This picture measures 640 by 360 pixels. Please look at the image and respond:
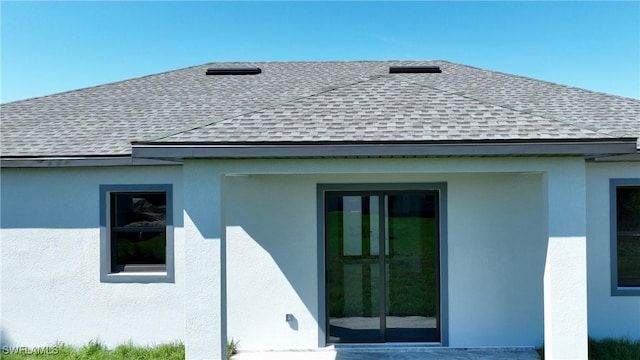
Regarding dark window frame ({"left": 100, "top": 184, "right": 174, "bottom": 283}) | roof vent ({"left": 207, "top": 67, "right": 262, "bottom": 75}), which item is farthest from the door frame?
roof vent ({"left": 207, "top": 67, "right": 262, "bottom": 75})

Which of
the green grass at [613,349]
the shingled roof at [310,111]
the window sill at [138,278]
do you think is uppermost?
the shingled roof at [310,111]

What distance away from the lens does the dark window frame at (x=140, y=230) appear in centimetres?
704

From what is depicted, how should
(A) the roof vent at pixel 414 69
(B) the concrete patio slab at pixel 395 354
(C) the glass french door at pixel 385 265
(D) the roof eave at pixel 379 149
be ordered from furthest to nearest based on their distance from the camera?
(A) the roof vent at pixel 414 69, (C) the glass french door at pixel 385 265, (B) the concrete patio slab at pixel 395 354, (D) the roof eave at pixel 379 149

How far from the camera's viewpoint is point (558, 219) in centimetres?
486

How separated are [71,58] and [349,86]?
10.6 m

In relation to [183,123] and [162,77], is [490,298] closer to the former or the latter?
[183,123]

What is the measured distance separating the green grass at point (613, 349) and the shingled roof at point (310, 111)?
138 inches

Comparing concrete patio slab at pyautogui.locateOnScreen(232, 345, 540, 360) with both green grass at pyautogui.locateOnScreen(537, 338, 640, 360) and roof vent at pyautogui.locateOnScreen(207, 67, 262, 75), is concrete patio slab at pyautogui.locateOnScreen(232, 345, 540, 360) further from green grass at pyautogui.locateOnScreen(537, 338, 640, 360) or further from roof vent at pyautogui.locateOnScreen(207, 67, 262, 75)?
roof vent at pyautogui.locateOnScreen(207, 67, 262, 75)

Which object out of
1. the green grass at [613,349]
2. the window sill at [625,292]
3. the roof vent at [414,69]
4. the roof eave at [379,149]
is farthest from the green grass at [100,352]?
the roof vent at [414,69]

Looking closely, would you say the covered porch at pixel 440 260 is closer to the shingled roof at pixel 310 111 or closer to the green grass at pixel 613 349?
the green grass at pixel 613 349

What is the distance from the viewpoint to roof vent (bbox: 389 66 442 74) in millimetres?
10828

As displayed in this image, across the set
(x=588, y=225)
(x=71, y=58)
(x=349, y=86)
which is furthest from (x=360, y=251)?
(x=71, y=58)

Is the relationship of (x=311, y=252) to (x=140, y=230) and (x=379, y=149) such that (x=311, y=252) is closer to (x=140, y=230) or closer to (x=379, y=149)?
(x=379, y=149)

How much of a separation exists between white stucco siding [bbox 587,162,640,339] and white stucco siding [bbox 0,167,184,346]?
736 centimetres
